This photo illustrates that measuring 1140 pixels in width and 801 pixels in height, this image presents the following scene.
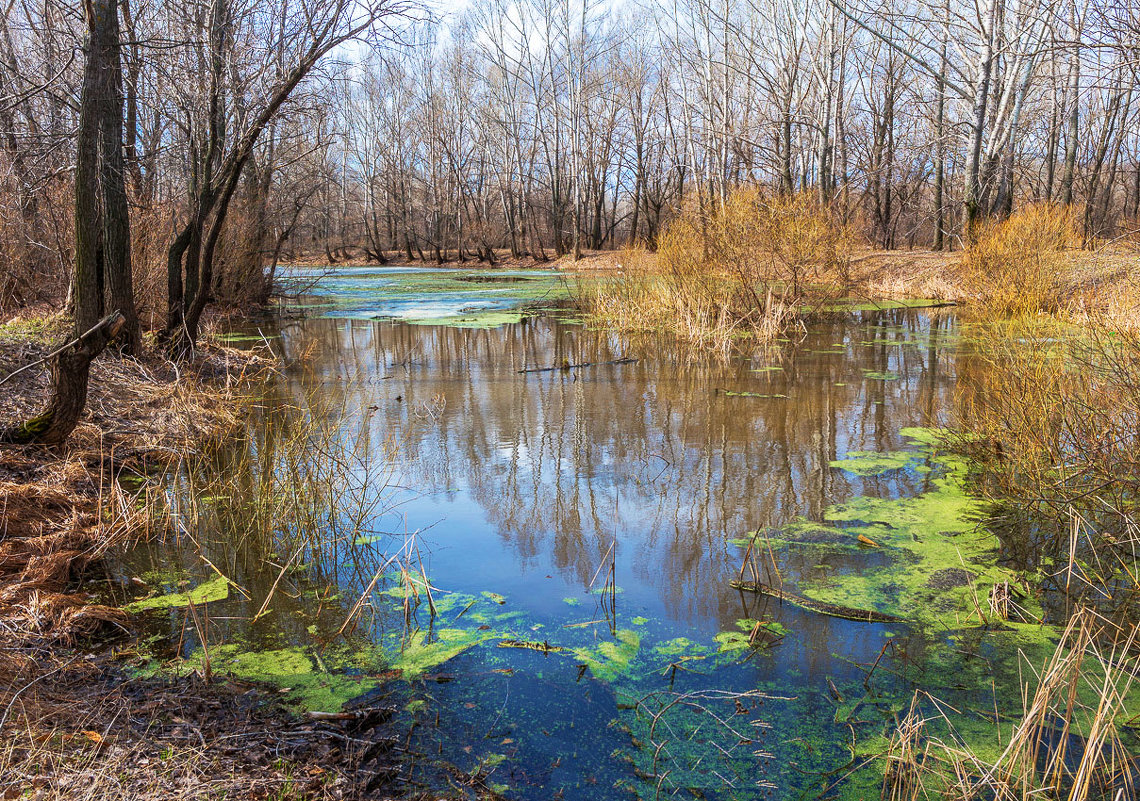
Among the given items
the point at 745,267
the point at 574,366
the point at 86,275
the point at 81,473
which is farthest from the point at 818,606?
the point at 745,267

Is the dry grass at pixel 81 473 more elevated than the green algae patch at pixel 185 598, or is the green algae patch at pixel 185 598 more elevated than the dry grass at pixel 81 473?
the dry grass at pixel 81 473

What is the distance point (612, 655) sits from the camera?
3.18 meters

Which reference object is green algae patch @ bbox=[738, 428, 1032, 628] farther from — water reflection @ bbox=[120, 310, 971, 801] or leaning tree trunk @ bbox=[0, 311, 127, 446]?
leaning tree trunk @ bbox=[0, 311, 127, 446]

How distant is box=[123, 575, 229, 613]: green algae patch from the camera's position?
3.54 meters

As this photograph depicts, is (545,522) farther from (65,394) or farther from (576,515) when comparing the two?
(65,394)

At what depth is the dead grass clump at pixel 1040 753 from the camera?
1.90 metres

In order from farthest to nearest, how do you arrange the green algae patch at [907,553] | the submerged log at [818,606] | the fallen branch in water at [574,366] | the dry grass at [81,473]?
the fallen branch in water at [574,366]
the green algae patch at [907,553]
the submerged log at [818,606]
the dry grass at [81,473]

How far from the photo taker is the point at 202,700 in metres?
2.67

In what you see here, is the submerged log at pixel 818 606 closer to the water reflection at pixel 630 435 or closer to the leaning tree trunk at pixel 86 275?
the water reflection at pixel 630 435

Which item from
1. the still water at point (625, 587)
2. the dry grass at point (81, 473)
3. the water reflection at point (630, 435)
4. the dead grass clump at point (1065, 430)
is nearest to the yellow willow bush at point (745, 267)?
the water reflection at point (630, 435)

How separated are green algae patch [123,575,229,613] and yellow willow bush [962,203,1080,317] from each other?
1003cm

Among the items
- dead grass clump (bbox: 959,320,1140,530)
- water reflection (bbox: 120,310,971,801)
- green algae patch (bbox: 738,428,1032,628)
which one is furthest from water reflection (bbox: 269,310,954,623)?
dead grass clump (bbox: 959,320,1140,530)

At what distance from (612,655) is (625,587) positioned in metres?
0.65

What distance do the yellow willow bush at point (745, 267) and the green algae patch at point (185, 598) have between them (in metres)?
7.79
